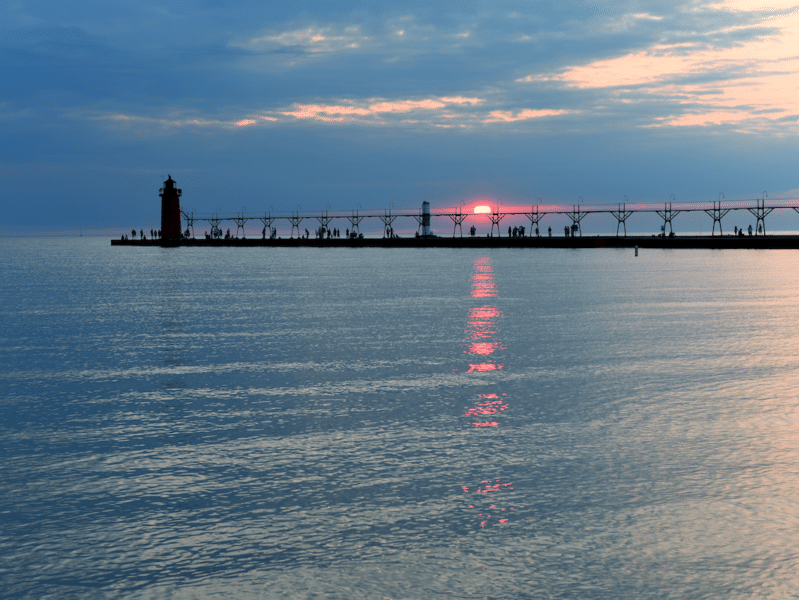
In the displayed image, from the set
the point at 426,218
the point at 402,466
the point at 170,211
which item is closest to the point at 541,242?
the point at 426,218

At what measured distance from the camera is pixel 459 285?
47.0m

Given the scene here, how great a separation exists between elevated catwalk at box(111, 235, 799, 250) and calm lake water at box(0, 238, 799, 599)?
108 meters

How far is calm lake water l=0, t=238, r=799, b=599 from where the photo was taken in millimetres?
6406

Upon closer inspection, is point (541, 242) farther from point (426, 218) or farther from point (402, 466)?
point (402, 466)

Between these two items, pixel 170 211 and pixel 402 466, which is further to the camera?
pixel 170 211

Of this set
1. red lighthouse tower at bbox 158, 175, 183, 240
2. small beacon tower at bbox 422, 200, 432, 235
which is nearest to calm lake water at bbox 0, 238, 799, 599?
red lighthouse tower at bbox 158, 175, 183, 240

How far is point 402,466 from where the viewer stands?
30.9 feet

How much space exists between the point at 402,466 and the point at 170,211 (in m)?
A: 150

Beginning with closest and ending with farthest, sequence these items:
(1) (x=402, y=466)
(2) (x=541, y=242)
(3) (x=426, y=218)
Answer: (1) (x=402, y=466)
(2) (x=541, y=242)
(3) (x=426, y=218)

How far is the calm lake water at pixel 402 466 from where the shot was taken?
641 centimetres

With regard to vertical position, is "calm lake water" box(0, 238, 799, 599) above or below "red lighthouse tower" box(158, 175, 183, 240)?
below

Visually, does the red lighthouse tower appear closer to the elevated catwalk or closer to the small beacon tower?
the elevated catwalk

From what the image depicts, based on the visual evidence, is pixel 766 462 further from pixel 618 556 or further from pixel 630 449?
pixel 618 556

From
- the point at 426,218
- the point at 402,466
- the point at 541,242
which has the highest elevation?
the point at 426,218
